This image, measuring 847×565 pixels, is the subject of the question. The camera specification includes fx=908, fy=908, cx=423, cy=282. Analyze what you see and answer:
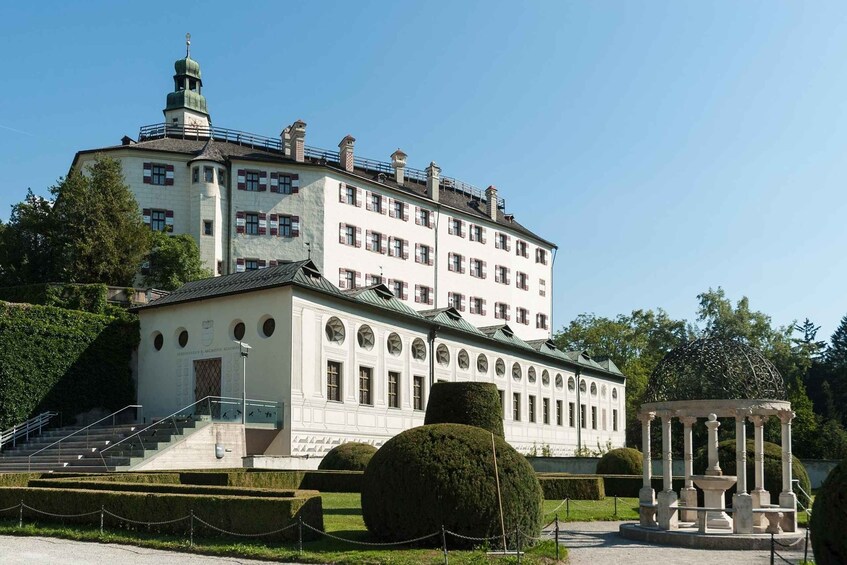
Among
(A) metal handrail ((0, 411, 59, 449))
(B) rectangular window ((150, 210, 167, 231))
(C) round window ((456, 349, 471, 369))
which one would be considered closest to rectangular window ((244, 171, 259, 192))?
(B) rectangular window ((150, 210, 167, 231))

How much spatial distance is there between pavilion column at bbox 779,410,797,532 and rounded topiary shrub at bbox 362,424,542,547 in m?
6.60

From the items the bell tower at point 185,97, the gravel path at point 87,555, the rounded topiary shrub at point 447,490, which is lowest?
the gravel path at point 87,555

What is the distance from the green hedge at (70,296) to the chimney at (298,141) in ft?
71.1

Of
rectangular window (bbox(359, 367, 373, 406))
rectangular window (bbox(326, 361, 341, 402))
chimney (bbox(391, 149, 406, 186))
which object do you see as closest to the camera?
rectangular window (bbox(326, 361, 341, 402))

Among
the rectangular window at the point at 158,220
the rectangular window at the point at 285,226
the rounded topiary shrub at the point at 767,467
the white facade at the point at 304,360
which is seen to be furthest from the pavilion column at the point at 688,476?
the rectangular window at the point at 158,220

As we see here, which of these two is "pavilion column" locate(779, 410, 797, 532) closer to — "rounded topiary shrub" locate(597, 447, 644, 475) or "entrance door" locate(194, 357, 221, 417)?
"rounded topiary shrub" locate(597, 447, 644, 475)

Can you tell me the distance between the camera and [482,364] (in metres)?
48.6

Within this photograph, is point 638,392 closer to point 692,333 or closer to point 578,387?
point 692,333

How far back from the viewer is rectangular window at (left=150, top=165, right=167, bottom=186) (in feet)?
181

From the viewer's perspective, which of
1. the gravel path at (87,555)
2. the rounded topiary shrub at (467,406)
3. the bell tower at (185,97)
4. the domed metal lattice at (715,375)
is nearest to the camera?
the gravel path at (87,555)

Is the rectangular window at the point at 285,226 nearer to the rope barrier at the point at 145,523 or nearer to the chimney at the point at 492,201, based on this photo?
the chimney at the point at 492,201

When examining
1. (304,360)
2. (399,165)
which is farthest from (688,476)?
(399,165)

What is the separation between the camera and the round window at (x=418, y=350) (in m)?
42.9

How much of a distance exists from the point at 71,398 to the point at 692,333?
60.8 meters
